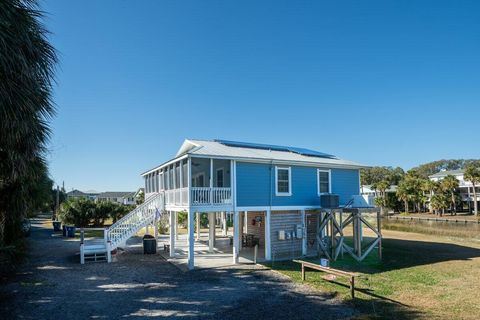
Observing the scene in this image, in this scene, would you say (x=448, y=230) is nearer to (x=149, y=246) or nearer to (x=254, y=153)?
(x=254, y=153)

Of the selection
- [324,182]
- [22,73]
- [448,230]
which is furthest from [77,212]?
[448,230]

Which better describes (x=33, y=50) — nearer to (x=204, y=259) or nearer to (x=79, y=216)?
(x=204, y=259)

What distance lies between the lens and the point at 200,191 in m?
15.5

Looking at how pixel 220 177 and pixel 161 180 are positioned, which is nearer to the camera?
pixel 220 177

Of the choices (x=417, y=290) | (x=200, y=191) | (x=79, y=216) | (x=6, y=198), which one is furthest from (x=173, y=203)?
(x=79, y=216)

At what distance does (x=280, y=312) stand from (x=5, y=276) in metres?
10.9

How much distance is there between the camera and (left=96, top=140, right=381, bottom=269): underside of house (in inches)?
627

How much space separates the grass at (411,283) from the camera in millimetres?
9117

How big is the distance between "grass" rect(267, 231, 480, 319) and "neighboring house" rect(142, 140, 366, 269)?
2406 mm

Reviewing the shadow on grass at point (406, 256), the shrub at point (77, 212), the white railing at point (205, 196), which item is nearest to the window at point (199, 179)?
the white railing at point (205, 196)

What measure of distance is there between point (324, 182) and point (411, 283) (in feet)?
26.2

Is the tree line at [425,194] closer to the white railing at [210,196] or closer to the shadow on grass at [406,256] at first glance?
the shadow on grass at [406,256]

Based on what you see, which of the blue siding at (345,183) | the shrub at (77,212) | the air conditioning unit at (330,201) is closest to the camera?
the air conditioning unit at (330,201)

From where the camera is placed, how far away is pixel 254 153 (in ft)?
60.0
